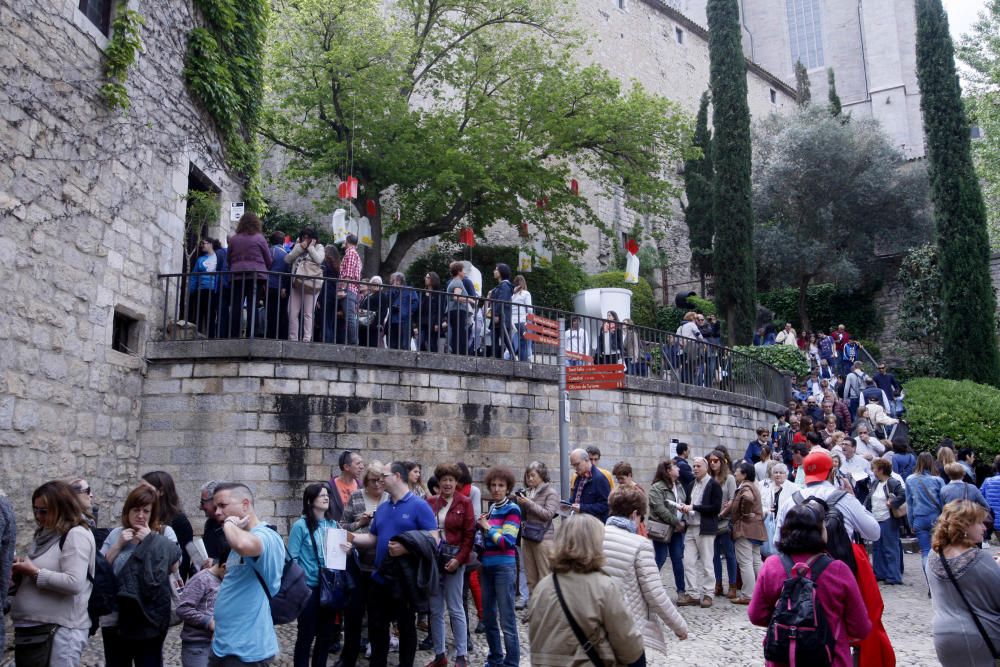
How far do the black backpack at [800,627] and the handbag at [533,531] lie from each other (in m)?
3.34

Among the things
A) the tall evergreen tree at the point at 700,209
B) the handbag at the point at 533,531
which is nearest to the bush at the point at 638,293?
the tall evergreen tree at the point at 700,209

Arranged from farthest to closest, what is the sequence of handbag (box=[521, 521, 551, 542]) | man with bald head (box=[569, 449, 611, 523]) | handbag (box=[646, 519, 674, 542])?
1. handbag (box=[646, 519, 674, 542])
2. man with bald head (box=[569, 449, 611, 523])
3. handbag (box=[521, 521, 551, 542])

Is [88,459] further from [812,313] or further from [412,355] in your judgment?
[812,313]

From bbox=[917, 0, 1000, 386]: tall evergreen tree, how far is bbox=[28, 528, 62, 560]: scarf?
2355cm

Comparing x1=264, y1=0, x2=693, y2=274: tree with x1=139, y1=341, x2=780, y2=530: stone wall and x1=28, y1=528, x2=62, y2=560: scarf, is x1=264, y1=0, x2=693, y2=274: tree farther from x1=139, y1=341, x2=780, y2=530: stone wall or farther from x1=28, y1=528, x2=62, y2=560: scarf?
x1=28, y1=528, x2=62, y2=560: scarf

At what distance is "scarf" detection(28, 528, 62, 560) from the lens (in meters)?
4.79

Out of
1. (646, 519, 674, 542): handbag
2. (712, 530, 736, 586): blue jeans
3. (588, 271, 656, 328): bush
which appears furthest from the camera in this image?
(588, 271, 656, 328): bush

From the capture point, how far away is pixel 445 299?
11.9 m

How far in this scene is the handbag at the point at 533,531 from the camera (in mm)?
7352

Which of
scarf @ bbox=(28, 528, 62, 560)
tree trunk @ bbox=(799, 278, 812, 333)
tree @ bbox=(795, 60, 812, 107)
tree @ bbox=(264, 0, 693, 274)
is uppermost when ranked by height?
tree @ bbox=(795, 60, 812, 107)

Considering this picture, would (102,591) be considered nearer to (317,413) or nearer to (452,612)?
(452,612)

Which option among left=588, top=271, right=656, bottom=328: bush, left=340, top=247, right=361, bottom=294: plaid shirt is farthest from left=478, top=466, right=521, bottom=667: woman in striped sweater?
left=588, top=271, right=656, bottom=328: bush

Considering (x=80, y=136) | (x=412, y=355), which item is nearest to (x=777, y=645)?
(x=412, y=355)

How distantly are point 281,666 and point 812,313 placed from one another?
25736mm
